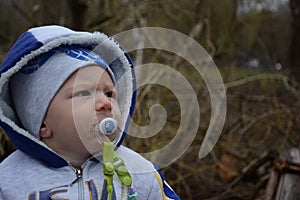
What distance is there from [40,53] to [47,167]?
32cm

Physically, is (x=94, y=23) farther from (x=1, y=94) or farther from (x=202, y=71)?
(x=1, y=94)

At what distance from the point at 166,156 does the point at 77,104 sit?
1039mm

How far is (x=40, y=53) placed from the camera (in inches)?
55.5

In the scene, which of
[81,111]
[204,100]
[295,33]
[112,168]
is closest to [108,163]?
[112,168]

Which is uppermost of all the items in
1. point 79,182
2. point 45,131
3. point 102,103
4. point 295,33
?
point 295,33

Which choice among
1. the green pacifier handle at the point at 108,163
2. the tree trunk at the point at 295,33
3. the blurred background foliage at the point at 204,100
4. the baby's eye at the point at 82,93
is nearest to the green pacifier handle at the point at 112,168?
the green pacifier handle at the point at 108,163

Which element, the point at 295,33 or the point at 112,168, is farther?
the point at 295,33

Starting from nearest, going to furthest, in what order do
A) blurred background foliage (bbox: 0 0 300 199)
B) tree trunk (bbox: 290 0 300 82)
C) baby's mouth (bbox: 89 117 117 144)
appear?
baby's mouth (bbox: 89 117 117 144)
blurred background foliage (bbox: 0 0 300 199)
tree trunk (bbox: 290 0 300 82)

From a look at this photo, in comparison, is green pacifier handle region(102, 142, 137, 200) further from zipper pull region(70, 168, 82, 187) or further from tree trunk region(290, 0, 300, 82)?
tree trunk region(290, 0, 300, 82)

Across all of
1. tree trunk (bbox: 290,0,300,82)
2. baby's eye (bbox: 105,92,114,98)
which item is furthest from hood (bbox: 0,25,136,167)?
tree trunk (bbox: 290,0,300,82)

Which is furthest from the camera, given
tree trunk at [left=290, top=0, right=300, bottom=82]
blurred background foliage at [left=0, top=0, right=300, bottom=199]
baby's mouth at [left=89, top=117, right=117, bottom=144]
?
tree trunk at [left=290, top=0, right=300, bottom=82]

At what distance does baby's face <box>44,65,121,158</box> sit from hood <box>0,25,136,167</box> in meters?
0.06

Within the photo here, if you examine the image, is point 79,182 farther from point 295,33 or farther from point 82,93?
point 295,33

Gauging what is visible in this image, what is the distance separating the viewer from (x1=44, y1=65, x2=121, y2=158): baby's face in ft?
4.44
